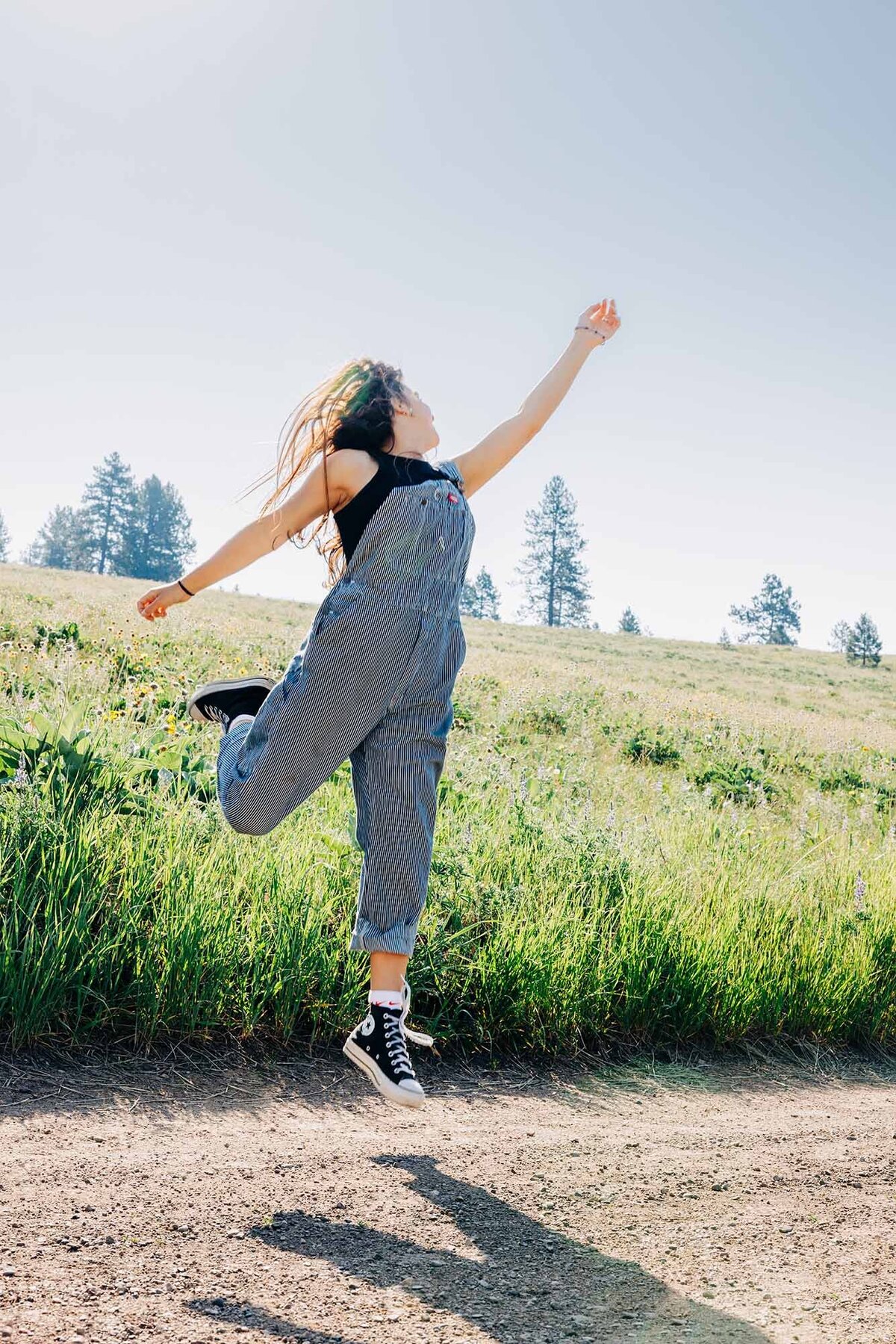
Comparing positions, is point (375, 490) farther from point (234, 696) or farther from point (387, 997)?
point (387, 997)

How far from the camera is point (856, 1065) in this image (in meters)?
4.51

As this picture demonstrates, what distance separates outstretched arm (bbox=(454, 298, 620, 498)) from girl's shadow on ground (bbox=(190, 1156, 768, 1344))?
221 cm

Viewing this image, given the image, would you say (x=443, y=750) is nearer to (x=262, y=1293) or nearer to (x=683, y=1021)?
(x=262, y=1293)

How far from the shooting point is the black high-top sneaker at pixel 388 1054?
277 cm

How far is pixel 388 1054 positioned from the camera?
9.29 feet

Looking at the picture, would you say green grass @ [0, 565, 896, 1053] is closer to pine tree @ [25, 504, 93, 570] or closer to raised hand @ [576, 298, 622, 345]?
raised hand @ [576, 298, 622, 345]

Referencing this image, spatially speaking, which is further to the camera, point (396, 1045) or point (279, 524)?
point (279, 524)

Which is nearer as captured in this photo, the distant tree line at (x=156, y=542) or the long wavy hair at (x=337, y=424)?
the long wavy hair at (x=337, y=424)

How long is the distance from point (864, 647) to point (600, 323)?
201 feet

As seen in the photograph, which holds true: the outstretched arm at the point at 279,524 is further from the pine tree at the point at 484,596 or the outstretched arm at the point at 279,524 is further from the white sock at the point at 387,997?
the pine tree at the point at 484,596

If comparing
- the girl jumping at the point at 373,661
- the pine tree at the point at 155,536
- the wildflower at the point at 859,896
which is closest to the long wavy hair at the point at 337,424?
the girl jumping at the point at 373,661

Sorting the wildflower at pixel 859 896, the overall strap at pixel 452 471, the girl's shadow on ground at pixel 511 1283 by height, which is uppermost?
the overall strap at pixel 452 471

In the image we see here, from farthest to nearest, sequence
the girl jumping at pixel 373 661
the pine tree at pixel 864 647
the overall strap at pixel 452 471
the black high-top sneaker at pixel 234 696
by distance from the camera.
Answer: the pine tree at pixel 864 647 < the black high-top sneaker at pixel 234 696 < the overall strap at pixel 452 471 < the girl jumping at pixel 373 661

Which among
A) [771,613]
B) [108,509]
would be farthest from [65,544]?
[771,613]
